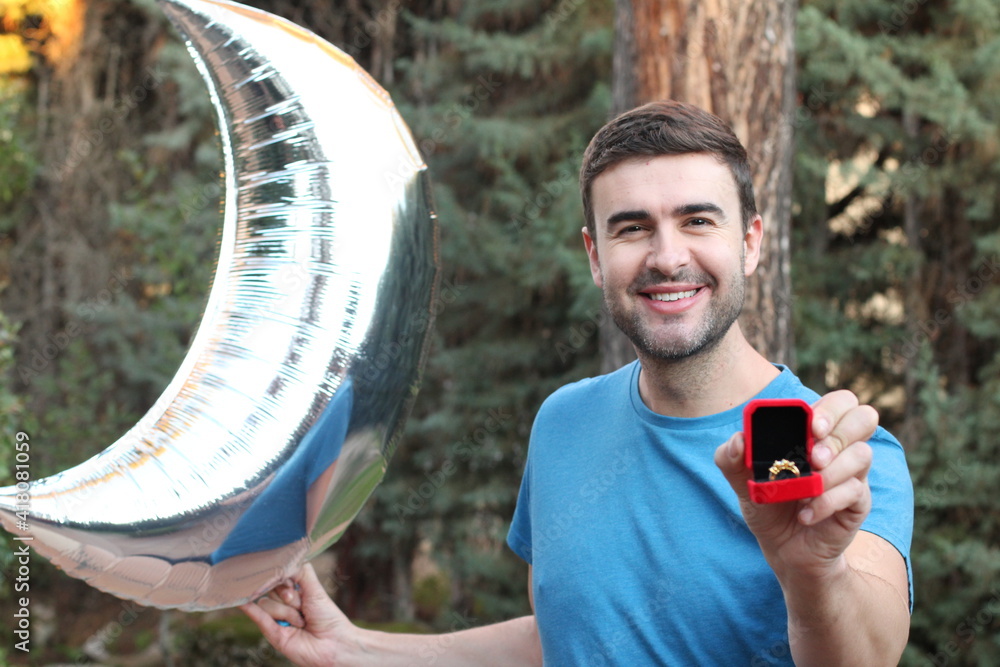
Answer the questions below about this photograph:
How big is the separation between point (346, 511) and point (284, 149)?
2.17 ft

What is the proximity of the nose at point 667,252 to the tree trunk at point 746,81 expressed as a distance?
140 cm

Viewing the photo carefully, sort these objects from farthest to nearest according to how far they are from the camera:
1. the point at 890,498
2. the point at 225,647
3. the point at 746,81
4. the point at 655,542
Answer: the point at 225,647 → the point at 746,81 → the point at 655,542 → the point at 890,498

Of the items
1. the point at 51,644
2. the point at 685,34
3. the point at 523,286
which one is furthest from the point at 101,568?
the point at 51,644

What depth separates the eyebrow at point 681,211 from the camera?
1434mm

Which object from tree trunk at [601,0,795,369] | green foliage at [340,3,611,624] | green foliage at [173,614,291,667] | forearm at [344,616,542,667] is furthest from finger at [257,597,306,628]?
green foliage at [173,614,291,667]

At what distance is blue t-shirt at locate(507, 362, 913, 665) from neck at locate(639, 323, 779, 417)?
3cm

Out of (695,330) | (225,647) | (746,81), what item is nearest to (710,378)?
(695,330)

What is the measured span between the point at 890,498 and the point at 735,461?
0.44m

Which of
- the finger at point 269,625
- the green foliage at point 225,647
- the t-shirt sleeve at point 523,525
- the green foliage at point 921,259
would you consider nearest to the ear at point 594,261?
the t-shirt sleeve at point 523,525

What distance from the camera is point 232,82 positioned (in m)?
1.58

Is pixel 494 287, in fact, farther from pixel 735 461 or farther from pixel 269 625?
pixel 735 461

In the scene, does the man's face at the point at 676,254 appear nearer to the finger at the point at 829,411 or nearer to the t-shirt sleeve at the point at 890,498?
Answer: the t-shirt sleeve at the point at 890,498

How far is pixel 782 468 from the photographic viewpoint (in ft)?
3.06

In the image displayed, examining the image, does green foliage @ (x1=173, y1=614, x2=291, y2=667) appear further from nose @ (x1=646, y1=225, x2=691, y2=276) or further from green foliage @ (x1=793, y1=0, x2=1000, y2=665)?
nose @ (x1=646, y1=225, x2=691, y2=276)
